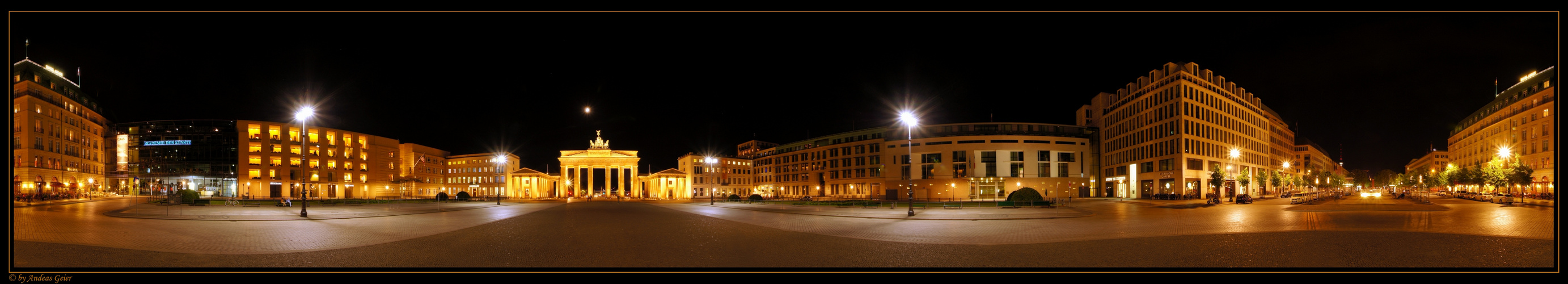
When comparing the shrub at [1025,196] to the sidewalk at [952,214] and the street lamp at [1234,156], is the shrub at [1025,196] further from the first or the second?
the street lamp at [1234,156]

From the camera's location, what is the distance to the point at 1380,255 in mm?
12820

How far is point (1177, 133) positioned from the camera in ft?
262

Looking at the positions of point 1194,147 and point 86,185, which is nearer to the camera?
point 86,185

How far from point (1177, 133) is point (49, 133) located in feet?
391

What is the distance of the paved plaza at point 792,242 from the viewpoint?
12.1 meters

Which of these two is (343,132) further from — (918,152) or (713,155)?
(918,152)

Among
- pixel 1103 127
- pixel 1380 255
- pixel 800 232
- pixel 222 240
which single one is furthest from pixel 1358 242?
pixel 1103 127

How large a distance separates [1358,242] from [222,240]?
28.2 m

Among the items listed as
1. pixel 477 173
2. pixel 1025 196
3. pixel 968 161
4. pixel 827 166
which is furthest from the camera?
pixel 477 173

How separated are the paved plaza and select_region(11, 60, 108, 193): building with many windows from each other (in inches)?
1683

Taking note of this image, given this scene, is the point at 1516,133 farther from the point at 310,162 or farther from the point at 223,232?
the point at 310,162

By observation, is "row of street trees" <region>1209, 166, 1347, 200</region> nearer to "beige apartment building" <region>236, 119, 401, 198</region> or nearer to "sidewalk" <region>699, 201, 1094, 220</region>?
"sidewalk" <region>699, 201, 1094, 220</region>

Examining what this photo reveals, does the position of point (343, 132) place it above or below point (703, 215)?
above

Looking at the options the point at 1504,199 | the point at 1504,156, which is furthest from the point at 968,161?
the point at 1504,199
